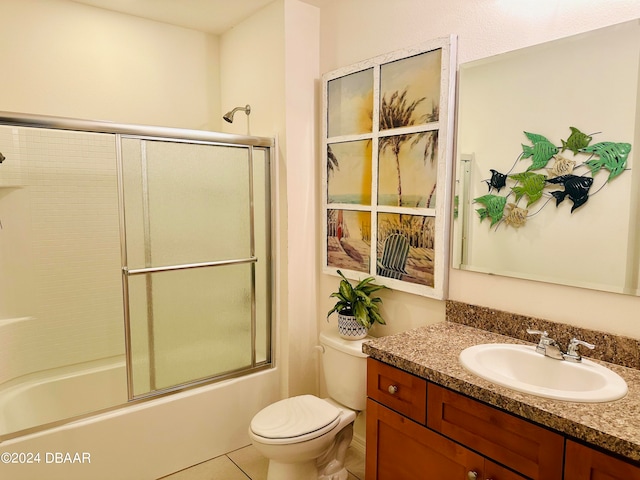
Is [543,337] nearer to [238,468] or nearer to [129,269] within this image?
[238,468]

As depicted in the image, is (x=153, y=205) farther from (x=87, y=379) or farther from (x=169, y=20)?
(x=169, y=20)

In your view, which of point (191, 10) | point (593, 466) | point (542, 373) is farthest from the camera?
point (191, 10)

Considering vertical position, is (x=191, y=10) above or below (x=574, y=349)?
above

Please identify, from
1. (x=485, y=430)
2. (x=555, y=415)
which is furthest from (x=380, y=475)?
(x=555, y=415)

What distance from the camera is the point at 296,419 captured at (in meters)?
2.06

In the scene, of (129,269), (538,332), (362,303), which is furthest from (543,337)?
(129,269)

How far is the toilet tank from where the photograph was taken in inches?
85.6

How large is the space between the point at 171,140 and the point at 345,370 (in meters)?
1.45

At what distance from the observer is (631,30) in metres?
1.43

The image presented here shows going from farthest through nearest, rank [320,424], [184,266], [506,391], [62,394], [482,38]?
[62,394]
[184,266]
[320,424]
[482,38]
[506,391]

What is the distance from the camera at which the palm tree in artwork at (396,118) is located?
2.13m

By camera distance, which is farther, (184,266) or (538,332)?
(184,266)

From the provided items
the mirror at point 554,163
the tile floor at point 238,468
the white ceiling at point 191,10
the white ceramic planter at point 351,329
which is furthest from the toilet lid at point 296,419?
the white ceiling at point 191,10

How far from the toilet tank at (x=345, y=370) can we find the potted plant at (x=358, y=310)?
0.05 metres
